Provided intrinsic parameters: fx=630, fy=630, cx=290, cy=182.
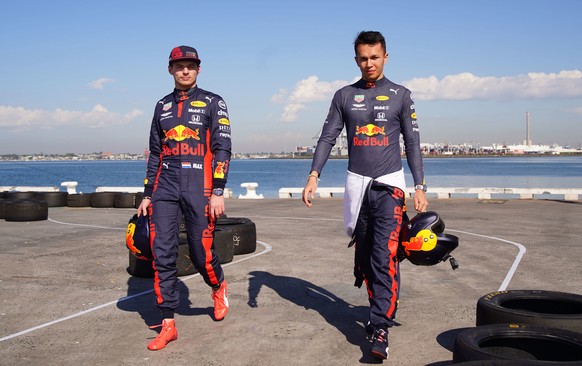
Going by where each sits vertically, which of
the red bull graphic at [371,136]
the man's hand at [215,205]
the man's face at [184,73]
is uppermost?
the man's face at [184,73]

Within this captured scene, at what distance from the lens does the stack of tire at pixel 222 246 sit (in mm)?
8016

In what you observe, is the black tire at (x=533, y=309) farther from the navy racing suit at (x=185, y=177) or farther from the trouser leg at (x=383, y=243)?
the navy racing suit at (x=185, y=177)

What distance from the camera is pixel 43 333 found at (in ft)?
18.0

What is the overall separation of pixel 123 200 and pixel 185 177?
53.2 feet

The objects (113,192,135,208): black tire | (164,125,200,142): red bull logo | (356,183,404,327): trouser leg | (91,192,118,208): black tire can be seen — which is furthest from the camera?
(91,192,118,208): black tire

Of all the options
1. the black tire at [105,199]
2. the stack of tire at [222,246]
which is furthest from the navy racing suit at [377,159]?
the black tire at [105,199]

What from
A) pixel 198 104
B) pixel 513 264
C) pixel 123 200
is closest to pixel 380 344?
pixel 198 104

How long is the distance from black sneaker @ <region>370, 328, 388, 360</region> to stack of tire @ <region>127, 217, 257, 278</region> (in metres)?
3.45

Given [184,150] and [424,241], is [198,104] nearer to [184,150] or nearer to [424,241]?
[184,150]

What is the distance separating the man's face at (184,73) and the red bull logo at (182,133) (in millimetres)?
390

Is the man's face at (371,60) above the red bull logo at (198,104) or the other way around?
above

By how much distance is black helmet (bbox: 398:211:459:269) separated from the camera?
5012 millimetres

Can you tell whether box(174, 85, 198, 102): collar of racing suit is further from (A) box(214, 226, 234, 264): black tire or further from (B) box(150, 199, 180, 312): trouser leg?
(A) box(214, 226, 234, 264): black tire

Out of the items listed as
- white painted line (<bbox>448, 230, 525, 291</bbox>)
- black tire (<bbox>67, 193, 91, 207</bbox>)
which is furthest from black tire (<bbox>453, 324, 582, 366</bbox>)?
black tire (<bbox>67, 193, 91, 207</bbox>)
